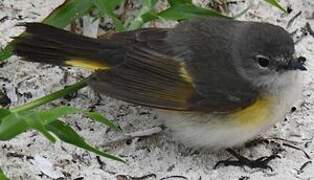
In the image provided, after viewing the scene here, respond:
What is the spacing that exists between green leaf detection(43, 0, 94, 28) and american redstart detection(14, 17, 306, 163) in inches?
9.5

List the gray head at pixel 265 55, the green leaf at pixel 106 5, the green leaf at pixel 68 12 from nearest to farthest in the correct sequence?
1. the gray head at pixel 265 55
2. the green leaf at pixel 106 5
3. the green leaf at pixel 68 12

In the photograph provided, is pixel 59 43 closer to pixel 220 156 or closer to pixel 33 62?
pixel 33 62

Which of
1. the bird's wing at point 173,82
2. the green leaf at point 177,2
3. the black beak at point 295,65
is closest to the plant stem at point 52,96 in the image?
the bird's wing at point 173,82

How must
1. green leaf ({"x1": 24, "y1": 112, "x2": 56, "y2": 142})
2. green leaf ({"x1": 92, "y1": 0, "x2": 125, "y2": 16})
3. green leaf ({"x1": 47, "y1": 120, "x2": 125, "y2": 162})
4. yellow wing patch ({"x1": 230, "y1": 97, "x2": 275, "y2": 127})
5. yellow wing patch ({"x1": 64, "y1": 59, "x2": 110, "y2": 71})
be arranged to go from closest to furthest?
green leaf ({"x1": 24, "y1": 112, "x2": 56, "y2": 142}) → green leaf ({"x1": 47, "y1": 120, "x2": 125, "y2": 162}) → yellow wing patch ({"x1": 230, "y1": 97, "x2": 275, "y2": 127}) → yellow wing patch ({"x1": 64, "y1": 59, "x2": 110, "y2": 71}) → green leaf ({"x1": 92, "y1": 0, "x2": 125, "y2": 16})

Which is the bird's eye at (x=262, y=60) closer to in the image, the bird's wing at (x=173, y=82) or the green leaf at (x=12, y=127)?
the bird's wing at (x=173, y=82)

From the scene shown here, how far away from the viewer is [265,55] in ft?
16.5


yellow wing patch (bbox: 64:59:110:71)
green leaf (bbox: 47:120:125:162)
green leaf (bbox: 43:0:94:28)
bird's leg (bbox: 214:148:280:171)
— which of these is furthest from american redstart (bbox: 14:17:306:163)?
green leaf (bbox: 47:120:125:162)

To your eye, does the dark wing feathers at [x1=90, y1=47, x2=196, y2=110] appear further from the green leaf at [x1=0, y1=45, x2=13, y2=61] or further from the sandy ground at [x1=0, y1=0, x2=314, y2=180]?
the green leaf at [x1=0, y1=45, x2=13, y2=61]

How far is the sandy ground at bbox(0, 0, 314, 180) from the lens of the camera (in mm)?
4945

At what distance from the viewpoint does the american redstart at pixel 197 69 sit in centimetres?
488

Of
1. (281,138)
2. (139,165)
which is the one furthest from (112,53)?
(281,138)

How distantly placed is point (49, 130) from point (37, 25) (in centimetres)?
86

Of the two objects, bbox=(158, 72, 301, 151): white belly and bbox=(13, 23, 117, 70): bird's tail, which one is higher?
bbox=(13, 23, 117, 70): bird's tail

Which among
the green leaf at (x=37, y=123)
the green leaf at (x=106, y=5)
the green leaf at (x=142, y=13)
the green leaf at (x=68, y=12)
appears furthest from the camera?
the green leaf at (x=142, y=13)
